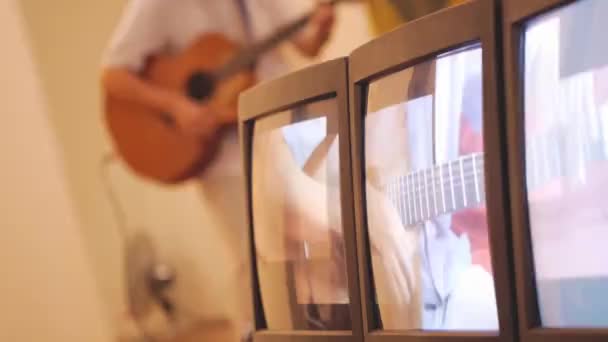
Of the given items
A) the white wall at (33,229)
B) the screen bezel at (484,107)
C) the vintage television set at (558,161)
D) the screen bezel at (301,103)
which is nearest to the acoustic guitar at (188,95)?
the white wall at (33,229)

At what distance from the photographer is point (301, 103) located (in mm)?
667

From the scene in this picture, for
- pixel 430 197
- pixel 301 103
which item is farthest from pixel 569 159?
pixel 301 103

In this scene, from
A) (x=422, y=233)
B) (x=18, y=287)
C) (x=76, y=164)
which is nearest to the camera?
(x=422, y=233)

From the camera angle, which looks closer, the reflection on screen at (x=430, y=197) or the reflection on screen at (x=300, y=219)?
the reflection on screen at (x=430, y=197)

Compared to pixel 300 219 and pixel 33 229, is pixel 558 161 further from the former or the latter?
pixel 33 229

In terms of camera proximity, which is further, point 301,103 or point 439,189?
point 301,103

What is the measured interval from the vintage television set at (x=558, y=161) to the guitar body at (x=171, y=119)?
36.3 inches

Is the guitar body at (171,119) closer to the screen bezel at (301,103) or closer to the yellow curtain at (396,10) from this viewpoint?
the yellow curtain at (396,10)

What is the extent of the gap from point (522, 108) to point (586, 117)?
0.12ft

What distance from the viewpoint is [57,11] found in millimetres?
1828

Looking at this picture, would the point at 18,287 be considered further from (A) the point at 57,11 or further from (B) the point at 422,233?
(B) the point at 422,233

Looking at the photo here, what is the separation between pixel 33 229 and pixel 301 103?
127 centimetres

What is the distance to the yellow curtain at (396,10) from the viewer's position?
94 centimetres

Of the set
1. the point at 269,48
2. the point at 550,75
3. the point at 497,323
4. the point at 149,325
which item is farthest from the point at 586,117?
the point at 149,325
